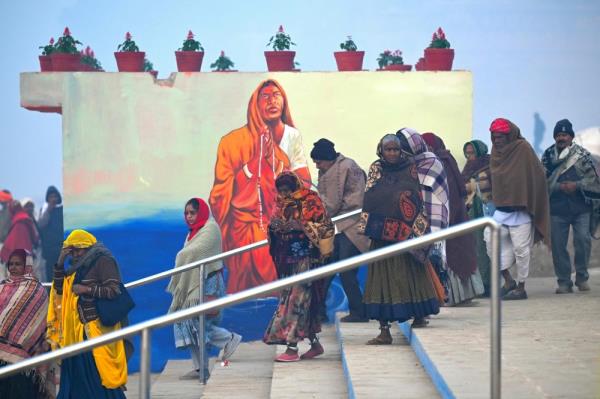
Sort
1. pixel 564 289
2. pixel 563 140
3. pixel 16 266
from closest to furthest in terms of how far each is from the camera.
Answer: pixel 16 266, pixel 563 140, pixel 564 289

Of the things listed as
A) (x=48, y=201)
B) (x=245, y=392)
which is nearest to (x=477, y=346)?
(x=245, y=392)

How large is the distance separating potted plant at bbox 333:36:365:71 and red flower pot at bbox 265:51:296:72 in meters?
0.49

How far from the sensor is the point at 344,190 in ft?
33.1

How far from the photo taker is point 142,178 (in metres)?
12.2

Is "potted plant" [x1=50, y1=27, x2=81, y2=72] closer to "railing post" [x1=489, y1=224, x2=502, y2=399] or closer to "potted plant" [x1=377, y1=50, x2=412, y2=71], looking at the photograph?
"potted plant" [x1=377, y1=50, x2=412, y2=71]

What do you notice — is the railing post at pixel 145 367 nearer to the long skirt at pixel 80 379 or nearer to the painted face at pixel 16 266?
the long skirt at pixel 80 379

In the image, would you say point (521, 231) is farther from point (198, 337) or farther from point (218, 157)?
point (218, 157)

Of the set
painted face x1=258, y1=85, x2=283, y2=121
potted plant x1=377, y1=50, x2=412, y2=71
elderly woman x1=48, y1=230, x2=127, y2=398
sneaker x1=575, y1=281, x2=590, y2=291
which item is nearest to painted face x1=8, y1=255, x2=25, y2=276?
elderly woman x1=48, y1=230, x2=127, y2=398

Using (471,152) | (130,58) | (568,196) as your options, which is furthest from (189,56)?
(568,196)

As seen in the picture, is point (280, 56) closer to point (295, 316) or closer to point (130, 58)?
point (130, 58)

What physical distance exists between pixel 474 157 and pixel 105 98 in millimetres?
3951

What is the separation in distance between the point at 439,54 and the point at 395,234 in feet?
15.0

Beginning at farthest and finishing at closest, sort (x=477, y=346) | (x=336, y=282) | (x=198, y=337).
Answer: (x=336, y=282) → (x=198, y=337) → (x=477, y=346)

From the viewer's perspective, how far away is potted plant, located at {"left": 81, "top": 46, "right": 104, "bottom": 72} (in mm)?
12594
